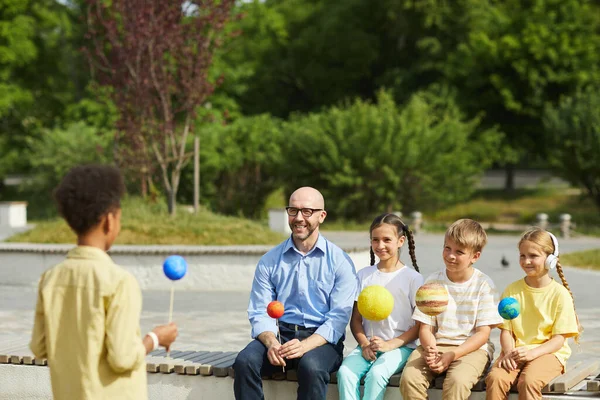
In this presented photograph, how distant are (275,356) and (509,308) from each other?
1.43 meters

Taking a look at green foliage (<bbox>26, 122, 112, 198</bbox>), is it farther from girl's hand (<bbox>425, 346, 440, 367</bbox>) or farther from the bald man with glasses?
girl's hand (<bbox>425, 346, 440, 367</bbox>)

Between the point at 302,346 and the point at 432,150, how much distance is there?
26182mm

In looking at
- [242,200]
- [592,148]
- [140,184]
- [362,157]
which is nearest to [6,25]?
[242,200]

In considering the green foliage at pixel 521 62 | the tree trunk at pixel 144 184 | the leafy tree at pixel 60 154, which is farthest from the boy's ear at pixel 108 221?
the green foliage at pixel 521 62

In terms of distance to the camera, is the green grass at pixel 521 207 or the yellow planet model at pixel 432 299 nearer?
the yellow planet model at pixel 432 299

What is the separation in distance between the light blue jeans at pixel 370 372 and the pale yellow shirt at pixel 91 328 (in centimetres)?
193

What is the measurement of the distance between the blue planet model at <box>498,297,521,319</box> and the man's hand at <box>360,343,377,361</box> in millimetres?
873

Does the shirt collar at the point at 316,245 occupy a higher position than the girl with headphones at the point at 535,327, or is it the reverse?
the shirt collar at the point at 316,245

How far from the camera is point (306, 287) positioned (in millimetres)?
5844

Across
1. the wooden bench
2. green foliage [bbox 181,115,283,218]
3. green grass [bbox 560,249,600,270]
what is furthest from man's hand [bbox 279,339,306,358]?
green foliage [bbox 181,115,283,218]

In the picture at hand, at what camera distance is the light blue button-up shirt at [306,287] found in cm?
577

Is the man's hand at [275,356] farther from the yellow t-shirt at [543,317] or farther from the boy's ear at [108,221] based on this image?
the boy's ear at [108,221]

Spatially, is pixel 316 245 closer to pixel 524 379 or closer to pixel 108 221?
pixel 524 379

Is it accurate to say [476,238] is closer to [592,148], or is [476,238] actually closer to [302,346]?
[302,346]
